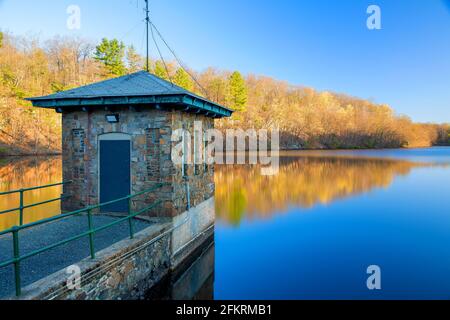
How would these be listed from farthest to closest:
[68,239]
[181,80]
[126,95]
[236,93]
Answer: [236,93], [181,80], [126,95], [68,239]

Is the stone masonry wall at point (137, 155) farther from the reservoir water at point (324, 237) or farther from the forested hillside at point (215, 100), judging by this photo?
the forested hillside at point (215, 100)

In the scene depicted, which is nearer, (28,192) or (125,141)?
(125,141)

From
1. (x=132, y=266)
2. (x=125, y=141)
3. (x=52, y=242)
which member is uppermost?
(x=125, y=141)

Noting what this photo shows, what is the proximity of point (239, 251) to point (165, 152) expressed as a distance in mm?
4518

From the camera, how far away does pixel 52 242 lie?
6.41m

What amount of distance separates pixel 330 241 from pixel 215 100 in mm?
44839

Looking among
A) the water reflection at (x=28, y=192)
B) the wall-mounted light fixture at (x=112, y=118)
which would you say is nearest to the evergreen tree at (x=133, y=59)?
the water reflection at (x=28, y=192)

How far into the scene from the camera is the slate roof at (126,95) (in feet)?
24.0

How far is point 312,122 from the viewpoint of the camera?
67188mm

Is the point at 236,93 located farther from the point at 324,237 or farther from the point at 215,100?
the point at 324,237

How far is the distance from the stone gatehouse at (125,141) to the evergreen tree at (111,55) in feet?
145

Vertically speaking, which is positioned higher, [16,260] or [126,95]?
[126,95]

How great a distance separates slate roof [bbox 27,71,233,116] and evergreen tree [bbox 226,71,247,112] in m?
44.4

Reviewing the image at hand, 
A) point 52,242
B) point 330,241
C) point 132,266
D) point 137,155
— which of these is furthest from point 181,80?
point 132,266
